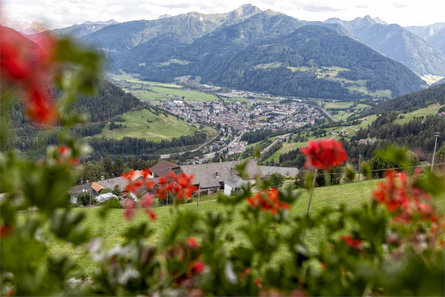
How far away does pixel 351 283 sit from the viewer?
52.1 inches

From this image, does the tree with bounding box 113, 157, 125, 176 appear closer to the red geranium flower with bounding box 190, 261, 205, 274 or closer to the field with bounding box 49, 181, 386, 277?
the field with bounding box 49, 181, 386, 277

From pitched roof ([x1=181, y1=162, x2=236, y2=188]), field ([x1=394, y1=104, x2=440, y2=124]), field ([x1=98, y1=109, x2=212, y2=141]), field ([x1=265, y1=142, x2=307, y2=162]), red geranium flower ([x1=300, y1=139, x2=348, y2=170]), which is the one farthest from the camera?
field ([x1=98, y1=109, x2=212, y2=141])

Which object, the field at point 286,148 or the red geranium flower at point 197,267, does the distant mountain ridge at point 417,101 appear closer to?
the field at point 286,148

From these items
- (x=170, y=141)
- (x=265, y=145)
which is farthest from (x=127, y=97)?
(x=265, y=145)

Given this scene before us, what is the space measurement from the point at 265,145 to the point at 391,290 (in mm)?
104899

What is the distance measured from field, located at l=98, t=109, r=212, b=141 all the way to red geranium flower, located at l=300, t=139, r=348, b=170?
11857 centimetres

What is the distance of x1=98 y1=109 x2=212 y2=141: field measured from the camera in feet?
400

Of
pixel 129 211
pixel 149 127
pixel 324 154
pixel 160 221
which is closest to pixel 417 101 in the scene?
pixel 149 127

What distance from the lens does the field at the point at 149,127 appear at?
121944 millimetres

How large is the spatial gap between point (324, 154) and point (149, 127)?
132000mm

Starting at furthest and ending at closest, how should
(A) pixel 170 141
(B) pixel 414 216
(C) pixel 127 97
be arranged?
(C) pixel 127 97 → (A) pixel 170 141 → (B) pixel 414 216

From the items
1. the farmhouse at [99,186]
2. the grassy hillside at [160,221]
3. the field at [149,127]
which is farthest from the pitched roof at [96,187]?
the field at [149,127]

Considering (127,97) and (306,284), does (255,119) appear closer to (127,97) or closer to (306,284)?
(127,97)

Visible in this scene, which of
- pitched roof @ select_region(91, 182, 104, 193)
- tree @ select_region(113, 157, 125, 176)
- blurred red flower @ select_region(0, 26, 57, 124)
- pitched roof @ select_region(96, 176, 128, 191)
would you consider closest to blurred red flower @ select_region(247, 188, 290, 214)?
blurred red flower @ select_region(0, 26, 57, 124)
